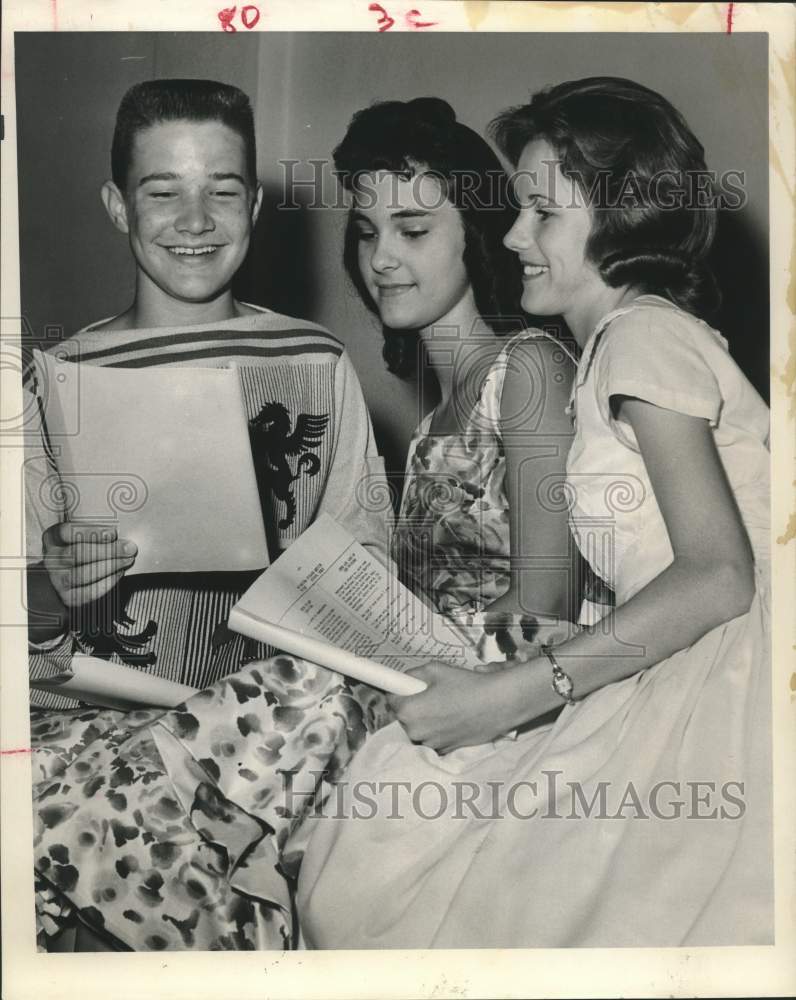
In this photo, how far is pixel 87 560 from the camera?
162 cm

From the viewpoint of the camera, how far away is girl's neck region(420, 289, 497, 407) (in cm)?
162

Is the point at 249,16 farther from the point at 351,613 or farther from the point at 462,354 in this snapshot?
the point at 351,613

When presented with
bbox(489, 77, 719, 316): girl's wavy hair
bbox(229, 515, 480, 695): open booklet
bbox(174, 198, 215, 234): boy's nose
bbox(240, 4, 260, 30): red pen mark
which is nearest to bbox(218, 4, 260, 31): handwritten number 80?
bbox(240, 4, 260, 30): red pen mark

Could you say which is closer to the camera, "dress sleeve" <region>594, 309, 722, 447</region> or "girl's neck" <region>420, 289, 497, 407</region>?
"dress sleeve" <region>594, 309, 722, 447</region>

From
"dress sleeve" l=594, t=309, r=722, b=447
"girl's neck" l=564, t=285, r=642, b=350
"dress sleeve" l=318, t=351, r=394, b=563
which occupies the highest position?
"girl's neck" l=564, t=285, r=642, b=350

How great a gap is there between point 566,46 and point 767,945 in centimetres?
138

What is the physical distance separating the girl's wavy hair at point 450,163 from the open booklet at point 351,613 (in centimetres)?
45

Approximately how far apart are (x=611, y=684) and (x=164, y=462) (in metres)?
0.73

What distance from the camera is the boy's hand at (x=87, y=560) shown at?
1.61 meters

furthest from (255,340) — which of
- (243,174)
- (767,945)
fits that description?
(767,945)

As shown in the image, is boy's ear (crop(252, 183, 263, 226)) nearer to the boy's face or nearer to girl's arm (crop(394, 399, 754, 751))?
the boy's face

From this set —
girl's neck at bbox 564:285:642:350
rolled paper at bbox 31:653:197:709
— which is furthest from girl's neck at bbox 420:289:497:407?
rolled paper at bbox 31:653:197:709

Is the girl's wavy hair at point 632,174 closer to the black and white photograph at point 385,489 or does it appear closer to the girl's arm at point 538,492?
the black and white photograph at point 385,489

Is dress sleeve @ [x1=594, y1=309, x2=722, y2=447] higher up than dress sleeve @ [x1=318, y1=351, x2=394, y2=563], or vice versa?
dress sleeve @ [x1=594, y1=309, x2=722, y2=447]
